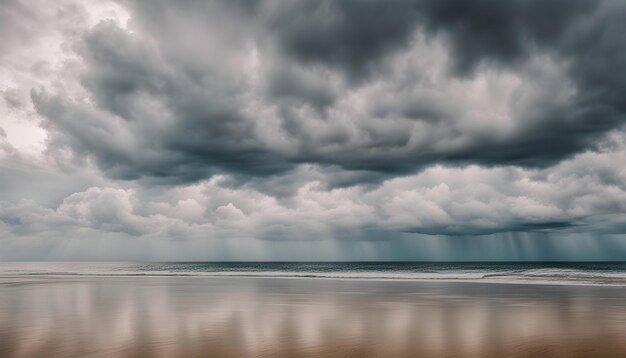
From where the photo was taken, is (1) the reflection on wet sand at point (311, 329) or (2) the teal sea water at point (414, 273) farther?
(2) the teal sea water at point (414, 273)

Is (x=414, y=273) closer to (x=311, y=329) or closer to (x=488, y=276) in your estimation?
(x=488, y=276)

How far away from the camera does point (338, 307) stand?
2489cm

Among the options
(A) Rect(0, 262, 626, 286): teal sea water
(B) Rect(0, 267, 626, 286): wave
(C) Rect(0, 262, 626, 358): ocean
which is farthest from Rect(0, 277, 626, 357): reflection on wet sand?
(A) Rect(0, 262, 626, 286): teal sea water

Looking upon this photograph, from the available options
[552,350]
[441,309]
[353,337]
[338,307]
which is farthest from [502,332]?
[338,307]

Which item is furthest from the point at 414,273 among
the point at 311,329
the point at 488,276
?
the point at 311,329

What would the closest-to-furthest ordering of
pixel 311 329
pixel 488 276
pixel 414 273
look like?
1. pixel 311 329
2. pixel 488 276
3. pixel 414 273

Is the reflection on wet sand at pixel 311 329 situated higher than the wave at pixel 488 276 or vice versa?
the wave at pixel 488 276

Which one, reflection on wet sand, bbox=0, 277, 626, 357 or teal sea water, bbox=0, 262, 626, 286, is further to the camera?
teal sea water, bbox=0, 262, 626, 286

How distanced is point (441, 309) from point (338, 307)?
5744 millimetres

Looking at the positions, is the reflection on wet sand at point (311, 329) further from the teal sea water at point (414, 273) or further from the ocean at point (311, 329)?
the teal sea water at point (414, 273)

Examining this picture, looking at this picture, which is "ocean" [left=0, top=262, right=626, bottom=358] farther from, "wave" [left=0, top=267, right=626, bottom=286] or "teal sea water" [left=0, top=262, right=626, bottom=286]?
"teal sea water" [left=0, top=262, right=626, bottom=286]

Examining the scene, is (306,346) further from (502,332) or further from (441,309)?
(441,309)

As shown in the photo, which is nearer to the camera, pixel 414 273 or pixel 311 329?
pixel 311 329

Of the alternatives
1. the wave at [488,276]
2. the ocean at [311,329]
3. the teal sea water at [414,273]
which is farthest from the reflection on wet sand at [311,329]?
the teal sea water at [414,273]
